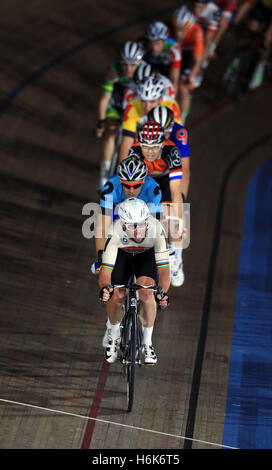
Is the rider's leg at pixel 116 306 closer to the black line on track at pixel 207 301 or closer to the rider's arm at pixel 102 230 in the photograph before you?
the rider's arm at pixel 102 230

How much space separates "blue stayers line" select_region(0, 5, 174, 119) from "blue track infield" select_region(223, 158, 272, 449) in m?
3.58

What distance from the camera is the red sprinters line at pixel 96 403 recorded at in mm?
4672

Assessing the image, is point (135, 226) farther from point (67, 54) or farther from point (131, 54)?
point (67, 54)

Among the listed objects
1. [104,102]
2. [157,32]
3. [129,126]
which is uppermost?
[157,32]

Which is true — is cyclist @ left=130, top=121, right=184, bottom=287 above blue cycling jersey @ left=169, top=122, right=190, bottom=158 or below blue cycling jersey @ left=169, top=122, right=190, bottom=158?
below

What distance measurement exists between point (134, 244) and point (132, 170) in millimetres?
568

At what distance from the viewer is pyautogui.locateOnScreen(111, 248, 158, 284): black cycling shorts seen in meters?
4.70

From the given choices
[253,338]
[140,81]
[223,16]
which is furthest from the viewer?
[223,16]

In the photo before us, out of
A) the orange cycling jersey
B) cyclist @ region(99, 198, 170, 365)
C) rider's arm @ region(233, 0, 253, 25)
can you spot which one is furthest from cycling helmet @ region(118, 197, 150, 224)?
rider's arm @ region(233, 0, 253, 25)

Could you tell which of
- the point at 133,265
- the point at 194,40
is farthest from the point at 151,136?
the point at 194,40

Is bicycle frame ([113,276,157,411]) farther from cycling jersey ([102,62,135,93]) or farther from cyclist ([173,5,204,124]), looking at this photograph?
cyclist ([173,5,204,124])

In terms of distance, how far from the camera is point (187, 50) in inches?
347
